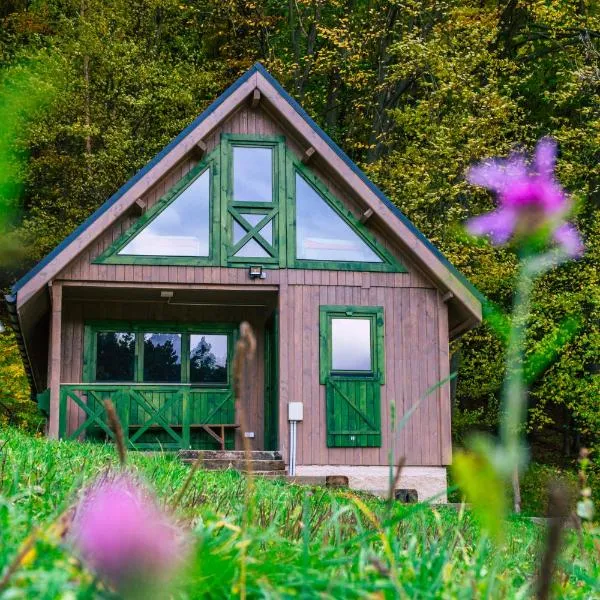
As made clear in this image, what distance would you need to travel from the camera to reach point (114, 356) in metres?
15.6

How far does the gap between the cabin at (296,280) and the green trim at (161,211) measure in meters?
0.02

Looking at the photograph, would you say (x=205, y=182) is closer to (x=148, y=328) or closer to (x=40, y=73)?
(x=148, y=328)

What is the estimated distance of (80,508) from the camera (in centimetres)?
233

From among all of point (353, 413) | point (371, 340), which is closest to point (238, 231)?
point (371, 340)

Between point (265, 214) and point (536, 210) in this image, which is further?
point (265, 214)

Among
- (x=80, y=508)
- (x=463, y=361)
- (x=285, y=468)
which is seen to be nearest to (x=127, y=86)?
(x=463, y=361)

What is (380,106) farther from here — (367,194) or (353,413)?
(353,413)

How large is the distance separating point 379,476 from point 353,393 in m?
1.30

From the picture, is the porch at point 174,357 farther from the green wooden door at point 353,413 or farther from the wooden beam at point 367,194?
the wooden beam at point 367,194

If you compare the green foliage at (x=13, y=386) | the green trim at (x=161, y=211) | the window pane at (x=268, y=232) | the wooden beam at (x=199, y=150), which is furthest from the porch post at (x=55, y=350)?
the green foliage at (x=13, y=386)

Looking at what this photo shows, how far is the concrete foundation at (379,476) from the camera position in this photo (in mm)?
13969

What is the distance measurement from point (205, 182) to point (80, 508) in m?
12.3

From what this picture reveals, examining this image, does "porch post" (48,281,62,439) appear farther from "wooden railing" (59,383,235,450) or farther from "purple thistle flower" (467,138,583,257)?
"purple thistle flower" (467,138,583,257)

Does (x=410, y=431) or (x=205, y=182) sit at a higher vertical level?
(x=205, y=182)
